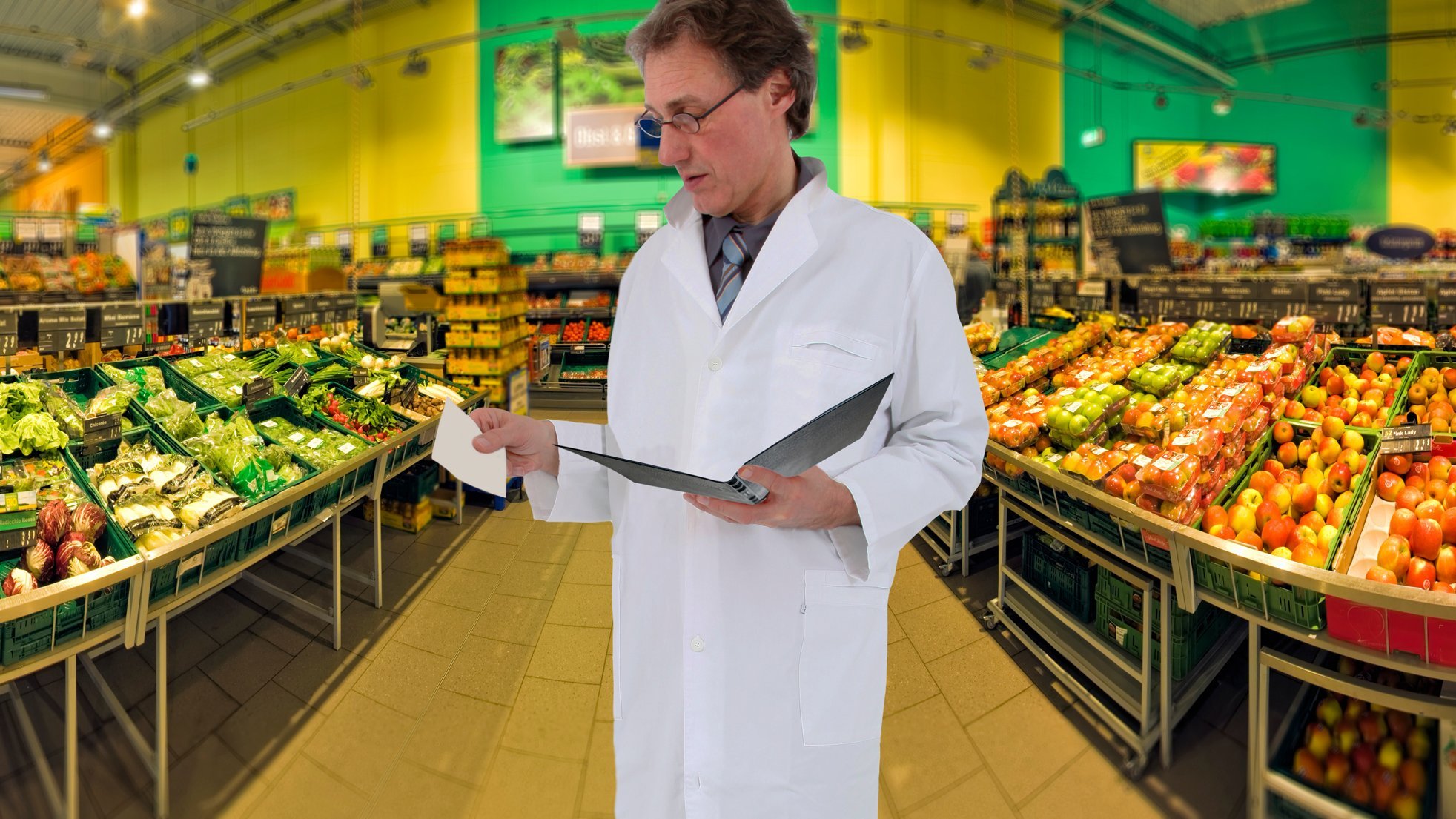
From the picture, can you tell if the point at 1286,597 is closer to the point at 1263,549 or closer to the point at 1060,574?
the point at 1263,549

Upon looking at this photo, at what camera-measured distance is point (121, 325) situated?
290 cm

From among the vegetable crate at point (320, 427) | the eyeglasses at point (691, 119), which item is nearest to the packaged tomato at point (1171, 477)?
the eyeglasses at point (691, 119)

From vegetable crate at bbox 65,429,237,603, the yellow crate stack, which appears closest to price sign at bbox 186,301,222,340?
vegetable crate at bbox 65,429,237,603

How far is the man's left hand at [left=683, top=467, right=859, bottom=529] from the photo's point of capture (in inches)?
25.4

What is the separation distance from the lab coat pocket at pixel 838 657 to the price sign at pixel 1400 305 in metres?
4.03

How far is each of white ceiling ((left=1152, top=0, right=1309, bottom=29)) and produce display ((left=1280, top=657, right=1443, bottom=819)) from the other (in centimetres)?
1363

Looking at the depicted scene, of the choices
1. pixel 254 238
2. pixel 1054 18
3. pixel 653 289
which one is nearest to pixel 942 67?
pixel 1054 18

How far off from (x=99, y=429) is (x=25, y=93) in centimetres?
1235

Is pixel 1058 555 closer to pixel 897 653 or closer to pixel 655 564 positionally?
pixel 897 653

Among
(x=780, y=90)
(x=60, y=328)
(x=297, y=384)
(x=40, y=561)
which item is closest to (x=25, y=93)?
(x=60, y=328)

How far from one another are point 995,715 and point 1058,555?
893 mm

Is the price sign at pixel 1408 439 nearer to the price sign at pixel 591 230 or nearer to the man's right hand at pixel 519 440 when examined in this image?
the man's right hand at pixel 519 440

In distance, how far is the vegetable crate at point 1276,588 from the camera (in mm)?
1604

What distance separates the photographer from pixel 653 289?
3.51 ft
